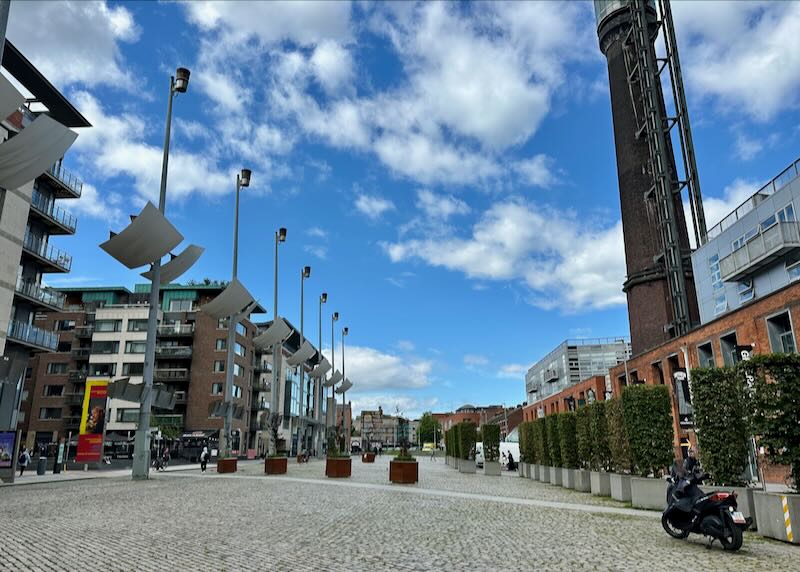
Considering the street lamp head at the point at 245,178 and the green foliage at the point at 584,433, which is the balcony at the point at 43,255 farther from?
the green foliage at the point at 584,433

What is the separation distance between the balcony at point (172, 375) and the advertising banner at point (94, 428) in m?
31.6

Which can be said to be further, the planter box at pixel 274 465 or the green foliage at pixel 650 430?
the planter box at pixel 274 465

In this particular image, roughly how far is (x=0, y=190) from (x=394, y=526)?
13.5m

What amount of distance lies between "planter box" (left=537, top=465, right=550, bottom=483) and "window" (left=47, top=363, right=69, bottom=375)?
66773 mm

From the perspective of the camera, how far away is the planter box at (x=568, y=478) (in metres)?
21.1

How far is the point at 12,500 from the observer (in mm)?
14500

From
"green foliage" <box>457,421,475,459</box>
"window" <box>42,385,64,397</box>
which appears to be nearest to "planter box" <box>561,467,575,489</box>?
"green foliage" <box>457,421,475,459</box>

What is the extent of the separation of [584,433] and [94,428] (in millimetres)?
31250

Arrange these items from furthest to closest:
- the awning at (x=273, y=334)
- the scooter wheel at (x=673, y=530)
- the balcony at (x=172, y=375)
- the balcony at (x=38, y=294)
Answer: the balcony at (x=172, y=375)
the awning at (x=273, y=334)
the balcony at (x=38, y=294)
the scooter wheel at (x=673, y=530)

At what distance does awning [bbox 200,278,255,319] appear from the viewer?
33.1 meters

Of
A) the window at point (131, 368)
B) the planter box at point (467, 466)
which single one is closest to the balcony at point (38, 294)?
the planter box at point (467, 466)

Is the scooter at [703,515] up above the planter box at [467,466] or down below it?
above

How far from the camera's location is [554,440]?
24.1 m

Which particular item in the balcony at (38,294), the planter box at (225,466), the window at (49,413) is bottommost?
the planter box at (225,466)
